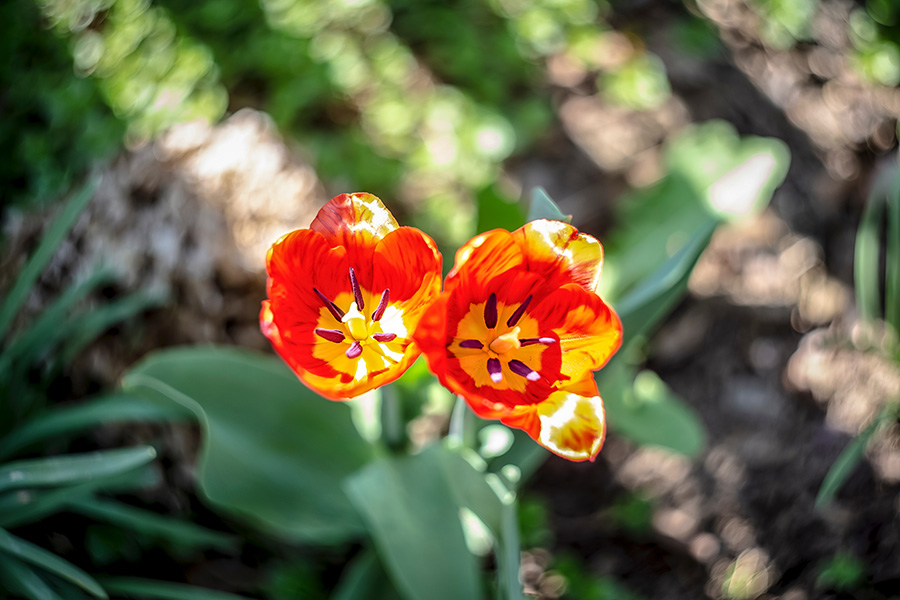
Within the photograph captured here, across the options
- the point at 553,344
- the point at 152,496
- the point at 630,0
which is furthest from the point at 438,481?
the point at 630,0

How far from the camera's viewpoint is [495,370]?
0.76 metres

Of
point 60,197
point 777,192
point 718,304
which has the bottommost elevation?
point 718,304

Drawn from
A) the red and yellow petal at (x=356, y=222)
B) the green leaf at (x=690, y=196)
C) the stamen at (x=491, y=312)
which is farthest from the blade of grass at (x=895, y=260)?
the red and yellow petal at (x=356, y=222)

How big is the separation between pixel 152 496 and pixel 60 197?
2.71 feet

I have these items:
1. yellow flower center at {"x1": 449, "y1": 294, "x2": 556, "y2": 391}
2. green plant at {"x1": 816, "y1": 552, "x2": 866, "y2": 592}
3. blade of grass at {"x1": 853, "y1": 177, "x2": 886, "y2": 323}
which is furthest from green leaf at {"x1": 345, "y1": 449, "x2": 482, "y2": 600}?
blade of grass at {"x1": 853, "y1": 177, "x2": 886, "y2": 323}

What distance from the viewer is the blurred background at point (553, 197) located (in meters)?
1.54

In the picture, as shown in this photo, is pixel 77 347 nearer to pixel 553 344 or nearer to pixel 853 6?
pixel 553 344

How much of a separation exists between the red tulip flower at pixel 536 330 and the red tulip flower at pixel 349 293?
0.18ft

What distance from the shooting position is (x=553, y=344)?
745mm

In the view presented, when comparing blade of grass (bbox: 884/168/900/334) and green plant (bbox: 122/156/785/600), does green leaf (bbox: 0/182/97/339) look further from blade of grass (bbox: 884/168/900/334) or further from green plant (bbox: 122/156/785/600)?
blade of grass (bbox: 884/168/900/334)

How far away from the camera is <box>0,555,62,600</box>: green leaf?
1137 mm

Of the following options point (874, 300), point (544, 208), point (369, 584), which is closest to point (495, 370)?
point (544, 208)

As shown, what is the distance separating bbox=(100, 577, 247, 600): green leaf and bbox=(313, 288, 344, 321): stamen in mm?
850

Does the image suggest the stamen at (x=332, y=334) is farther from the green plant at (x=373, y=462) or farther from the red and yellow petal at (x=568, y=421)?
the green plant at (x=373, y=462)
